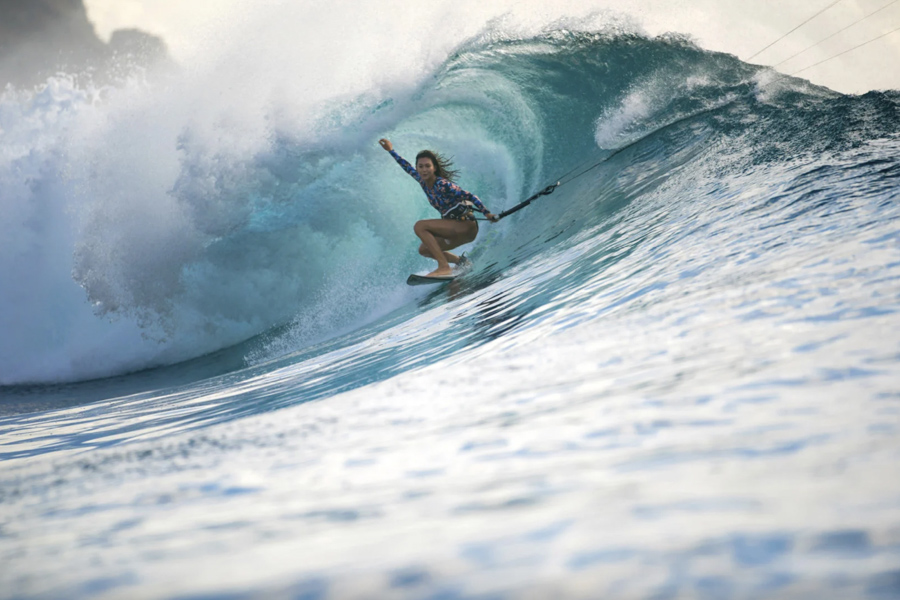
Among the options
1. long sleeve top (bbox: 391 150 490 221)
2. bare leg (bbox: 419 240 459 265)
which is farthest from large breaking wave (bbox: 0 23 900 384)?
long sleeve top (bbox: 391 150 490 221)

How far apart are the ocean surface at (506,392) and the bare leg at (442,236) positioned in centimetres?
28

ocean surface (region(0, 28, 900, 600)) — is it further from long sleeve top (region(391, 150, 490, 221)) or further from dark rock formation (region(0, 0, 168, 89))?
dark rock formation (region(0, 0, 168, 89))

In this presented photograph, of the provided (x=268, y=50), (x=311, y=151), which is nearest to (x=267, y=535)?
(x=311, y=151)

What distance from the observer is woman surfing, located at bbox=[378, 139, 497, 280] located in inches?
211

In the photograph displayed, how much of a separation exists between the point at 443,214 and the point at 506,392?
4373 millimetres

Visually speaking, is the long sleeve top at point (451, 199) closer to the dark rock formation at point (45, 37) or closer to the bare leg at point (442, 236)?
the bare leg at point (442, 236)

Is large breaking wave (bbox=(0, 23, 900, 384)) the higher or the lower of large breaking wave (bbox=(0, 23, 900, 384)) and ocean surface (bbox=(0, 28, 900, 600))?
the higher

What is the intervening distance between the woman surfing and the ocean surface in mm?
323

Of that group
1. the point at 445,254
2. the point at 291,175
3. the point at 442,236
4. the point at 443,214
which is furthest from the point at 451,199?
the point at 291,175

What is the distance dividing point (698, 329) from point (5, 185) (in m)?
9.42

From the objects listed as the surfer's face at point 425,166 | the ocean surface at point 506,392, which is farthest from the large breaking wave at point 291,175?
the surfer's face at point 425,166

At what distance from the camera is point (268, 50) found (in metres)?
7.75

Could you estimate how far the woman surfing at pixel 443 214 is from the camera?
17.6ft

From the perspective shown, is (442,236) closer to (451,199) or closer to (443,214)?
(443,214)
